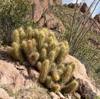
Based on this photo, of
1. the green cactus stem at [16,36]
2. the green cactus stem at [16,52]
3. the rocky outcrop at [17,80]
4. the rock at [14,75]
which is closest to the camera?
the rocky outcrop at [17,80]

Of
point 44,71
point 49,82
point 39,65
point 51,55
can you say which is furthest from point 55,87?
point 51,55

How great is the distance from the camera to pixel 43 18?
67.3ft

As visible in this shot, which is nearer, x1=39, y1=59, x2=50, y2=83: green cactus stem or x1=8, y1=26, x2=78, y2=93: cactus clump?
x1=39, y1=59, x2=50, y2=83: green cactus stem

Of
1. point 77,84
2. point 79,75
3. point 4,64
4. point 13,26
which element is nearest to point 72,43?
point 13,26

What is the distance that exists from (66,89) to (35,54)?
3.99 feet

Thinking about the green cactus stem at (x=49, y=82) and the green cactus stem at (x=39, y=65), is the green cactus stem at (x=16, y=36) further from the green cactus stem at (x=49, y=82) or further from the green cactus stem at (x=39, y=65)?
the green cactus stem at (x=49, y=82)

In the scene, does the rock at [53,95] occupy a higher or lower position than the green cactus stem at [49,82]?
lower

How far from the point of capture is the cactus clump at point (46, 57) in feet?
30.7

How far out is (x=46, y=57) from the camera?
9688 millimetres

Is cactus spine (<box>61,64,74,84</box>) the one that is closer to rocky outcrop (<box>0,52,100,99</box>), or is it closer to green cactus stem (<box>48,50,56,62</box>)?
green cactus stem (<box>48,50,56,62</box>)

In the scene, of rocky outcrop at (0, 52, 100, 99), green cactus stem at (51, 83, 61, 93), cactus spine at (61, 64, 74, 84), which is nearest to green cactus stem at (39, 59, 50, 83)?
rocky outcrop at (0, 52, 100, 99)

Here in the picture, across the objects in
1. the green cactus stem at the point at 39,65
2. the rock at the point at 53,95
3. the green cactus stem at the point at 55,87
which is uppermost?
the green cactus stem at the point at 39,65

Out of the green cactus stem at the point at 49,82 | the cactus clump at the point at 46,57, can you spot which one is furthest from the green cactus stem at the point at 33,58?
the green cactus stem at the point at 49,82

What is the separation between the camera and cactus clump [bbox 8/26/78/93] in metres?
9.34
